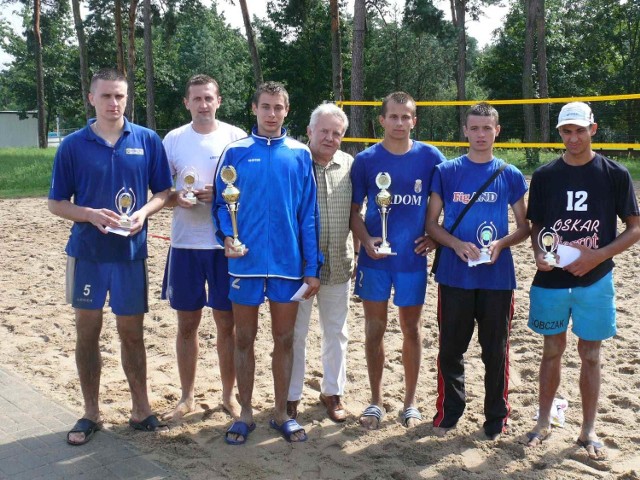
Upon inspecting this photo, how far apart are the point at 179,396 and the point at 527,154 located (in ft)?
50.1

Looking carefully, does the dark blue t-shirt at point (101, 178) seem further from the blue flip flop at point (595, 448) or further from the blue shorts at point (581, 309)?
the blue flip flop at point (595, 448)

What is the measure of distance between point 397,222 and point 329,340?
0.87 m

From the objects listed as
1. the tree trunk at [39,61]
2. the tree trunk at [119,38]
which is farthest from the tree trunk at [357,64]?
the tree trunk at [39,61]

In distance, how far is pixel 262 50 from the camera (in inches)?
1556

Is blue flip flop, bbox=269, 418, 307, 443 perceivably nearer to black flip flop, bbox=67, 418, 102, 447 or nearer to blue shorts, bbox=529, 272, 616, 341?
black flip flop, bbox=67, 418, 102, 447

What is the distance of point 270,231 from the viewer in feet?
12.2

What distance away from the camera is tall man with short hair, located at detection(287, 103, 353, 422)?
159 inches

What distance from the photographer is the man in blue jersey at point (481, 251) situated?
3.75 meters

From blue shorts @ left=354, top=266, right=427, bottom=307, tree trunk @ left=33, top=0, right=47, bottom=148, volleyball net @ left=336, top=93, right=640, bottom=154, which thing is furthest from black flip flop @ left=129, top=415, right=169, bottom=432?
tree trunk @ left=33, top=0, right=47, bottom=148

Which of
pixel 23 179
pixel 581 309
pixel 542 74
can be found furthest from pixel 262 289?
pixel 542 74

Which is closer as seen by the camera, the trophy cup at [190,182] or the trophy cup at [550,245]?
the trophy cup at [550,245]

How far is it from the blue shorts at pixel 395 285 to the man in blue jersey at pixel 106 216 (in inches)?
51.0

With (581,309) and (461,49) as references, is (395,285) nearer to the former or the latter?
(581,309)

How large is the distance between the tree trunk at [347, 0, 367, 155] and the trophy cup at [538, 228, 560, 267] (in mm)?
13498
